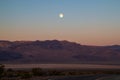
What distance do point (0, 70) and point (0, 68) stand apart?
542 millimetres

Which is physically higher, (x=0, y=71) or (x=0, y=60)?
(x=0, y=60)

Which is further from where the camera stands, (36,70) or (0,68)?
(36,70)

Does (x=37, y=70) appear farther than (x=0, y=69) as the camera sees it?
Yes

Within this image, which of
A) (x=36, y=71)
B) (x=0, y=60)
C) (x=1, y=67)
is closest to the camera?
(x=1, y=67)

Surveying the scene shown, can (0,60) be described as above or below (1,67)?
above

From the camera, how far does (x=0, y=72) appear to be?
183 feet

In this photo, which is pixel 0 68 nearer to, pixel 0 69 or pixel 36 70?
pixel 0 69

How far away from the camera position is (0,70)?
55875 millimetres

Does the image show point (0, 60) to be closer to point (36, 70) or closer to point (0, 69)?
point (36, 70)

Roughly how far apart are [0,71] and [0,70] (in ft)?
0.86

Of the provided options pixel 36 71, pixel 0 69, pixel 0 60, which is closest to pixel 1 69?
pixel 0 69

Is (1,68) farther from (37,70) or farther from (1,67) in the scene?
(37,70)

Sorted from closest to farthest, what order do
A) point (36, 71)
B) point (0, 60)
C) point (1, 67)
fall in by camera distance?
point (1, 67)
point (36, 71)
point (0, 60)

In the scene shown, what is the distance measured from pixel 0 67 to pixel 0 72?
2.80 feet
